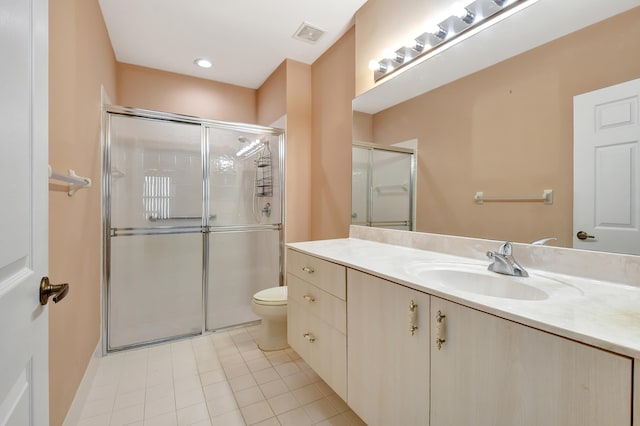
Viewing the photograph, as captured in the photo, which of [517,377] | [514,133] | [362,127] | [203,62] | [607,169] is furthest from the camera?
[203,62]

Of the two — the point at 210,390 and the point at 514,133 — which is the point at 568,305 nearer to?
the point at 514,133

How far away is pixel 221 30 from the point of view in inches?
89.3

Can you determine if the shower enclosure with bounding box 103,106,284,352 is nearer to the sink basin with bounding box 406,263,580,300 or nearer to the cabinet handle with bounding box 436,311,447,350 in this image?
the sink basin with bounding box 406,263,580,300

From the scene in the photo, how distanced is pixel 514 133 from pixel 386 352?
107 centimetres

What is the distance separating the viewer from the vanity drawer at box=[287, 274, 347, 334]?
1338mm

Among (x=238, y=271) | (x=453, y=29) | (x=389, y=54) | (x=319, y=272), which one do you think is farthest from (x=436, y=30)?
(x=238, y=271)

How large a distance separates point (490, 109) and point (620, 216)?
650 mm

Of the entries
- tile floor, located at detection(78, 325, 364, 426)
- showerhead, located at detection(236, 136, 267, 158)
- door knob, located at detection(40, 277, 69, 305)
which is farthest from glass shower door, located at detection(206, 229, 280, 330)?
door knob, located at detection(40, 277, 69, 305)

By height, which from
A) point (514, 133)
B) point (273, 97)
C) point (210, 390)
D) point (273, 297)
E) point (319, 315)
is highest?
point (273, 97)

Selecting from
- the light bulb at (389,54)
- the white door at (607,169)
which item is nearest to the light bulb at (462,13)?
the light bulb at (389,54)

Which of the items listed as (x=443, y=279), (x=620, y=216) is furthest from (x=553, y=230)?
(x=443, y=279)

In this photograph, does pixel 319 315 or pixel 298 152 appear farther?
pixel 298 152

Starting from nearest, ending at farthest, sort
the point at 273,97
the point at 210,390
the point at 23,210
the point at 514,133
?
the point at 23,210 → the point at 514,133 → the point at 210,390 → the point at 273,97

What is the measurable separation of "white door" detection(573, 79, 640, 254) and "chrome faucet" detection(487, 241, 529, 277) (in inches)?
8.4
